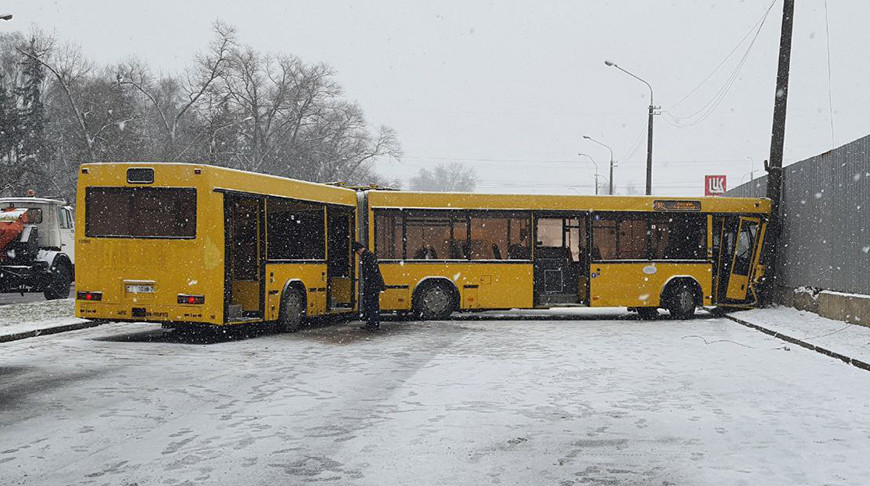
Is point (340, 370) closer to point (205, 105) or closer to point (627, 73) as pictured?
point (627, 73)

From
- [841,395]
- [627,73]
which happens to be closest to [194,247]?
[841,395]

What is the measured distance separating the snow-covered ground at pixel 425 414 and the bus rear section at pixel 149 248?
2.12 feet

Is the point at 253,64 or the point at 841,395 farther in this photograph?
the point at 253,64

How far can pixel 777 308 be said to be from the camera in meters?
21.8

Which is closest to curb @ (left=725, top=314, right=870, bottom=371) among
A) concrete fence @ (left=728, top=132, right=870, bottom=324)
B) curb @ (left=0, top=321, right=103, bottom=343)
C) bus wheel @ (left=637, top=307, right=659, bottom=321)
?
concrete fence @ (left=728, top=132, right=870, bottom=324)

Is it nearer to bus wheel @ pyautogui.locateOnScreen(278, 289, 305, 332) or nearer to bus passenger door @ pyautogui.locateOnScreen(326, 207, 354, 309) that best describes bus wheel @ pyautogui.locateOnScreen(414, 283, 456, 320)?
bus passenger door @ pyautogui.locateOnScreen(326, 207, 354, 309)

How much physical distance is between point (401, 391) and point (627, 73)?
1274 inches

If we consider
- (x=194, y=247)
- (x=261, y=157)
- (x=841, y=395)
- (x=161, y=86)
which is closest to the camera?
(x=841, y=395)

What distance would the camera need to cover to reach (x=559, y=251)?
2109cm

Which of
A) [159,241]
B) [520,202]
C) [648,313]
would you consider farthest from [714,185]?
[159,241]

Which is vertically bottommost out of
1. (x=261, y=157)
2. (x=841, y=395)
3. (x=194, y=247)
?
(x=841, y=395)

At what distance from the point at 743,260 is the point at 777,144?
3.00 meters

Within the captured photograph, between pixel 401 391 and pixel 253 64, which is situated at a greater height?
pixel 253 64

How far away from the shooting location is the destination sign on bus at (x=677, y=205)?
845 inches
